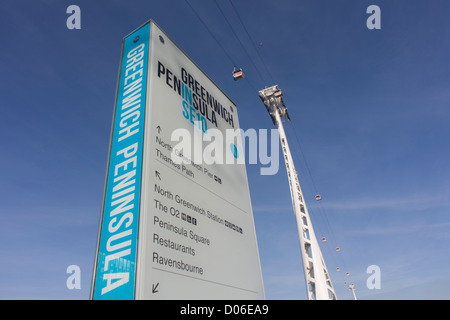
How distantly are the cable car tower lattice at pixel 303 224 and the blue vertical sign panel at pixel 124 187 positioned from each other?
491 inches

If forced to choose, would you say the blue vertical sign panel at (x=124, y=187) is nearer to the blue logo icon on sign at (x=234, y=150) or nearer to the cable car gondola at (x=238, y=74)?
the blue logo icon on sign at (x=234, y=150)

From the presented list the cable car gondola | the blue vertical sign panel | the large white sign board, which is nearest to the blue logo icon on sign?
the large white sign board

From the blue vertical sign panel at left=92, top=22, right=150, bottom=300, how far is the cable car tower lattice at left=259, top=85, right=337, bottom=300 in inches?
491

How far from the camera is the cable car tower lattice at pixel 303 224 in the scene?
512 inches

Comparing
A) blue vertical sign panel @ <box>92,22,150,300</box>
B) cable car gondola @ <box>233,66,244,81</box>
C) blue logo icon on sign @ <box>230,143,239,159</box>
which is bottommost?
blue vertical sign panel @ <box>92,22,150,300</box>

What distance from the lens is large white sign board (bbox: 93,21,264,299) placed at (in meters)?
2.60

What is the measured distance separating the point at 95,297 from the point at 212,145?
2.73m

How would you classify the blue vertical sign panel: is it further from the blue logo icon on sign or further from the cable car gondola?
the cable car gondola

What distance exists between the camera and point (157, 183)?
9.50 feet

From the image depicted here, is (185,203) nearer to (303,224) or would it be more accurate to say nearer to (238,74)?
(238,74)

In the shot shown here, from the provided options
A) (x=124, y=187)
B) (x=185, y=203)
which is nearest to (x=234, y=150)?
(x=185, y=203)

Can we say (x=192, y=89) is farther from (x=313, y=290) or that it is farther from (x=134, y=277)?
(x=313, y=290)

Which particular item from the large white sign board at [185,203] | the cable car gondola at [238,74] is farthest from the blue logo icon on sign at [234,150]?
the cable car gondola at [238,74]
